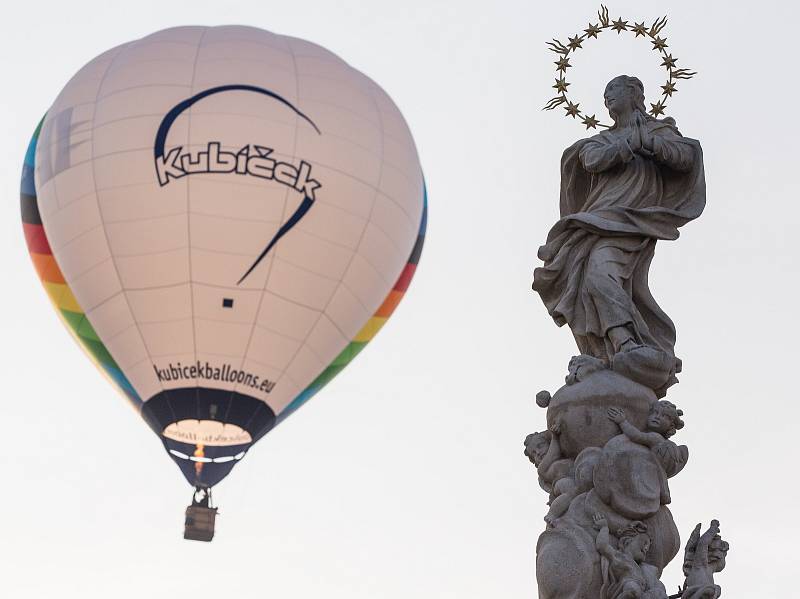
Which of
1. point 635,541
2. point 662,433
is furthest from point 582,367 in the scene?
point 635,541

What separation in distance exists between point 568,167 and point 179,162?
2826 centimetres

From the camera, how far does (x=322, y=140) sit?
41.1 metres

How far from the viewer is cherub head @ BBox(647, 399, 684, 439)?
12.0 metres

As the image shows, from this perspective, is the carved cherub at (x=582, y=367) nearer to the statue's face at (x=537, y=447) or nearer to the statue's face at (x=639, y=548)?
the statue's face at (x=537, y=447)

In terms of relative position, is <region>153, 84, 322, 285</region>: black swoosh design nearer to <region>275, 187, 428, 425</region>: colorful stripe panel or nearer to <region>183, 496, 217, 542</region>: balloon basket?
<region>275, 187, 428, 425</region>: colorful stripe panel

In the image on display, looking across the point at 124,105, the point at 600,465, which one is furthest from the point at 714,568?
the point at 124,105

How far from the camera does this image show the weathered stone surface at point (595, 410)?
12.0 m

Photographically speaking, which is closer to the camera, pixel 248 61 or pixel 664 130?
pixel 664 130

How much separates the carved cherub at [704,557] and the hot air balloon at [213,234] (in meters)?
27.8

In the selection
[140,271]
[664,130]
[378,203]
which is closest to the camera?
[664,130]

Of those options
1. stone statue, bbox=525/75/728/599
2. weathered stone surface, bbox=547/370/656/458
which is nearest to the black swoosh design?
stone statue, bbox=525/75/728/599

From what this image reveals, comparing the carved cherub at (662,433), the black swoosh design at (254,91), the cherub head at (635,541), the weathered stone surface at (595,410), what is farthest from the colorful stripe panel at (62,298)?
the cherub head at (635,541)

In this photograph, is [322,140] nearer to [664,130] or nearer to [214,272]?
[214,272]

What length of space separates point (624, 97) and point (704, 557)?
3290 millimetres
